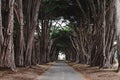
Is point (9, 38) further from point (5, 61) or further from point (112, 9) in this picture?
point (112, 9)

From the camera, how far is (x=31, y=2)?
3425 cm

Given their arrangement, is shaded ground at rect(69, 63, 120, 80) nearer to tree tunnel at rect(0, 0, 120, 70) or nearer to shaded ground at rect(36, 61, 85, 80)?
shaded ground at rect(36, 61, 85, 80)

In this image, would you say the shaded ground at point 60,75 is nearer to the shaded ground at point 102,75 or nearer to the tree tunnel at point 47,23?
the shaded ground at point 102,75

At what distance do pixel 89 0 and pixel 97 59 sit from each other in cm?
668

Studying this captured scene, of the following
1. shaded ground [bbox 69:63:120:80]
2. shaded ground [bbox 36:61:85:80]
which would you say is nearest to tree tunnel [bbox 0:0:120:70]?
shaded ground [bbox 69:63:120:80]

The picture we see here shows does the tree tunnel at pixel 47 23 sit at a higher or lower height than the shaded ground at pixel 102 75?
higher

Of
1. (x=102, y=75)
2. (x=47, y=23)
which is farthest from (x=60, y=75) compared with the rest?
(x=47, y=23)

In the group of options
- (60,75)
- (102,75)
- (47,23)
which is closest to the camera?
(102,75)

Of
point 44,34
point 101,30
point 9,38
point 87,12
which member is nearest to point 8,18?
point 9,38

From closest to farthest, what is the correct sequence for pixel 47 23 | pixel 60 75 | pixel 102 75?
pixel 102 75 → pixel 60 75 → pixel 47 23

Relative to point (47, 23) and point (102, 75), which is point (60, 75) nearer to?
point (102, 75)

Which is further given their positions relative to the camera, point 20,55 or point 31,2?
point 31,2

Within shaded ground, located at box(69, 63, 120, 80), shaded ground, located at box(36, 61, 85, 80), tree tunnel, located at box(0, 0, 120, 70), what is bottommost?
shaded ground, located at box(36, 61, 85, 80)

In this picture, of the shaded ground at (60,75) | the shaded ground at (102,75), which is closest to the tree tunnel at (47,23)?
the shaded ground at (102,75)
